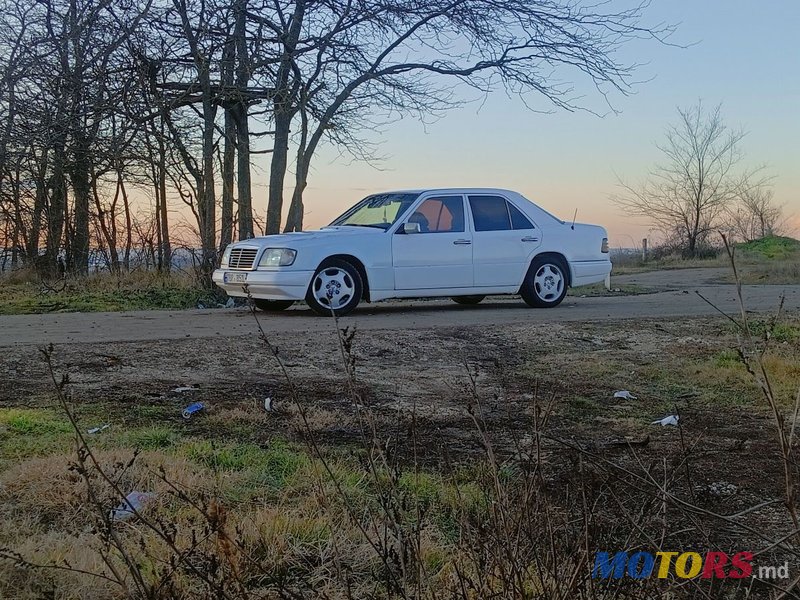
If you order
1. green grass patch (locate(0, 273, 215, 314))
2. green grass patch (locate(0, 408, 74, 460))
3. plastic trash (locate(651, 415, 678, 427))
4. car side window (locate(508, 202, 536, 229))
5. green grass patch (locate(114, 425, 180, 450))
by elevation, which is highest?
car side window (locate(508, 202, 536, 229))

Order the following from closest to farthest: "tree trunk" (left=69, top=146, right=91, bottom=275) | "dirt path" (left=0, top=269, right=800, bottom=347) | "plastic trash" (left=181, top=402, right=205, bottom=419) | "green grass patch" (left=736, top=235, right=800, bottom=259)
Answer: "plastic trash" (left=181, top=402, right=205, bottom=419), "dirt path" (left=0, top=269, right=800, bottom=347), "tree trunk" (left=69, top=146, right=91, bottom=275), "green grass patch" (left=736, top=235, right=800, bottom=259)

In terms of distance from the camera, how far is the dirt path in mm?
8078

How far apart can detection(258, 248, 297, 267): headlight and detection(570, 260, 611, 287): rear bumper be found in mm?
4173

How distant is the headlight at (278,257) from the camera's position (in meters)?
9.80

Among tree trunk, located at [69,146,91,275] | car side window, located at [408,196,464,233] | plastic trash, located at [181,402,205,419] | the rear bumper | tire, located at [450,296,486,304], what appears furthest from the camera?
tree trunk, located at [69,146,91,275]

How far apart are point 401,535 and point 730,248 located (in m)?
0.99

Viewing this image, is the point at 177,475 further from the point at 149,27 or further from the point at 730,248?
the point at 149,27

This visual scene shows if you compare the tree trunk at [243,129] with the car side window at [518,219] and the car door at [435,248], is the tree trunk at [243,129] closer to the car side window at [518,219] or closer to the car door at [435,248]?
the car door at [435,248]

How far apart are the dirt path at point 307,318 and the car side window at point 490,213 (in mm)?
1158

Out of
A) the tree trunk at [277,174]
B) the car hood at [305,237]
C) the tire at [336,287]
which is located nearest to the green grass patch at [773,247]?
the tree trunk at [277,174]

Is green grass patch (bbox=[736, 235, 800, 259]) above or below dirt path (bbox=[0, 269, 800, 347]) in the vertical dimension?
above

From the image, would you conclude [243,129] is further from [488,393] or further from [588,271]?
[488,393]

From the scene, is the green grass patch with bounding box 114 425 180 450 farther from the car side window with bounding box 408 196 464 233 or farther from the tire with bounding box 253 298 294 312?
the car side window with bounding box 408 196 464 233

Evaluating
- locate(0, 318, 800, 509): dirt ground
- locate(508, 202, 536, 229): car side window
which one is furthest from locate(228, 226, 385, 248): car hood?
locate(508, 202, 536, 229): car side window
